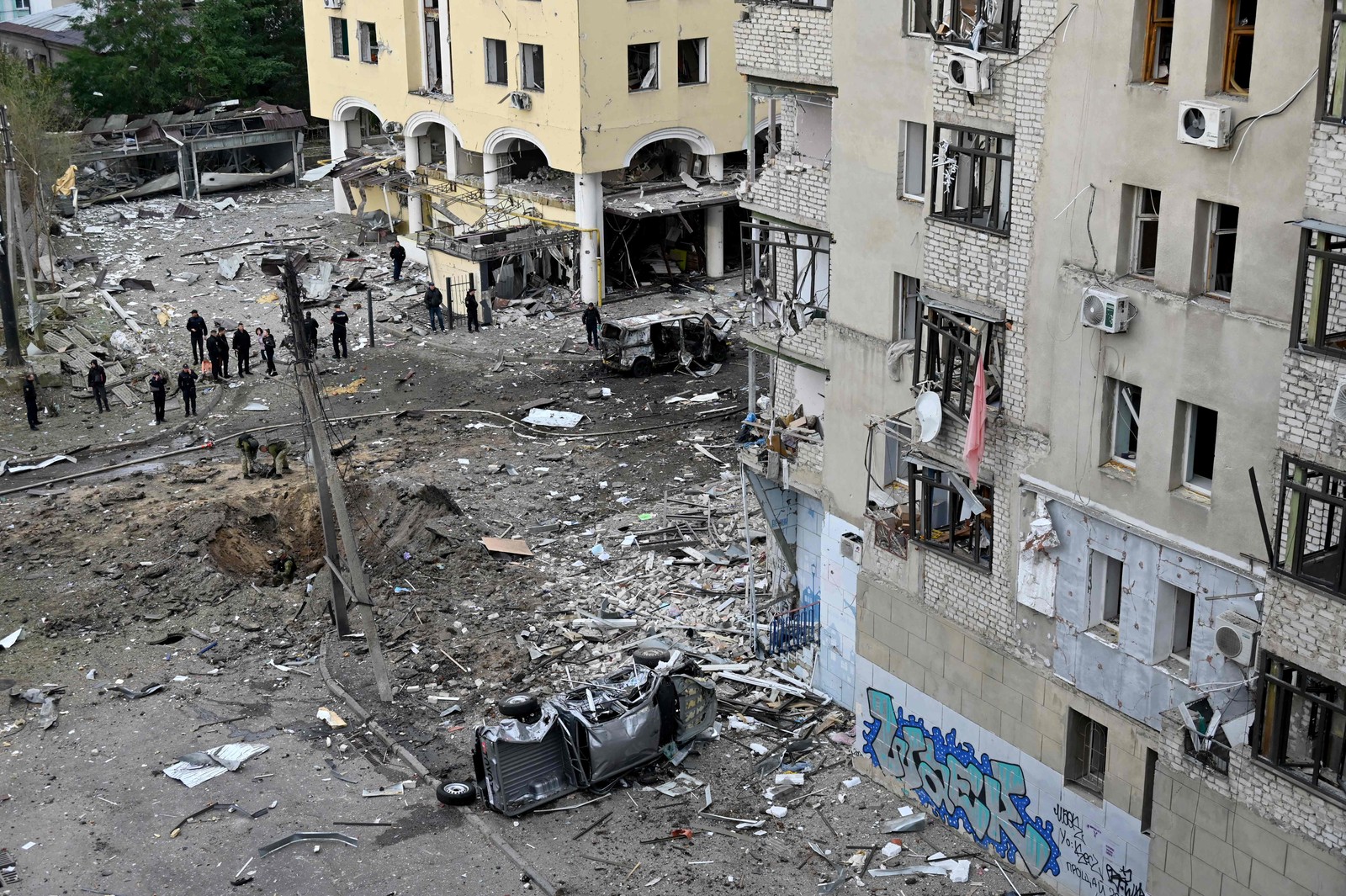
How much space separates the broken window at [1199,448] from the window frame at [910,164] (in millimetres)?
4838

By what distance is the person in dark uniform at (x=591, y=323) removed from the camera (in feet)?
133

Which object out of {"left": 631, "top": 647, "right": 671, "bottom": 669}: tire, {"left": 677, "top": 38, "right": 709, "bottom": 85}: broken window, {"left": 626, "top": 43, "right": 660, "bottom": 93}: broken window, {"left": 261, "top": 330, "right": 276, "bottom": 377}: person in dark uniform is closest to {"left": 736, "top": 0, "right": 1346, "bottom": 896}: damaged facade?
{"left": 631, "top": 647, "right": 671, "bottom": 669}: tire

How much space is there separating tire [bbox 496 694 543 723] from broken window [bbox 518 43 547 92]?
27399mm

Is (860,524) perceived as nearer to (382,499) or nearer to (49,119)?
(382,499)

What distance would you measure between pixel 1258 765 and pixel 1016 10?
8.64m

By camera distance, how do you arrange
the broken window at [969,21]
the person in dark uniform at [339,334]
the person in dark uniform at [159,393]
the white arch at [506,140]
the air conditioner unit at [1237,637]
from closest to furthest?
the air conditioner unit at [1237,637], the broken window at [969,21], the person in dark uniform at [159,393], the person in dark uniform at [339,334], the white arch at [506,140]

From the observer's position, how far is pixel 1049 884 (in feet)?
61.7

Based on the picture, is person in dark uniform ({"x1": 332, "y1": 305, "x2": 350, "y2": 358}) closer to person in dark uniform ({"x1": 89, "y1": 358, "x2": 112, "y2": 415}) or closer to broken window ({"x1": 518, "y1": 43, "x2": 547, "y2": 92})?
person in dark uniform ({"x1": 89, "y1": 358, "x2": 112, "y2": 415})

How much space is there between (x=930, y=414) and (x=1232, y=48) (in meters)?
5.70

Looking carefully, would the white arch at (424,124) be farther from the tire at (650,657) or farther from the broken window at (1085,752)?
the broken window at (1085,752)

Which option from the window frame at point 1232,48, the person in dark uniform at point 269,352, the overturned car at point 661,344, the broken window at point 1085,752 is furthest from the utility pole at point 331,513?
the window frame at point 1232,48

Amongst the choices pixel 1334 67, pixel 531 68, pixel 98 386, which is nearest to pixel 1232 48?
pixel 1334 67

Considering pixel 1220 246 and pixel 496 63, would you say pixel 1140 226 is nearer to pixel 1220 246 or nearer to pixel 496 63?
pixel 1220 246

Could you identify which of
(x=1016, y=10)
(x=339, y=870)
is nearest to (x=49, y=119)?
(x=339, y=870)
